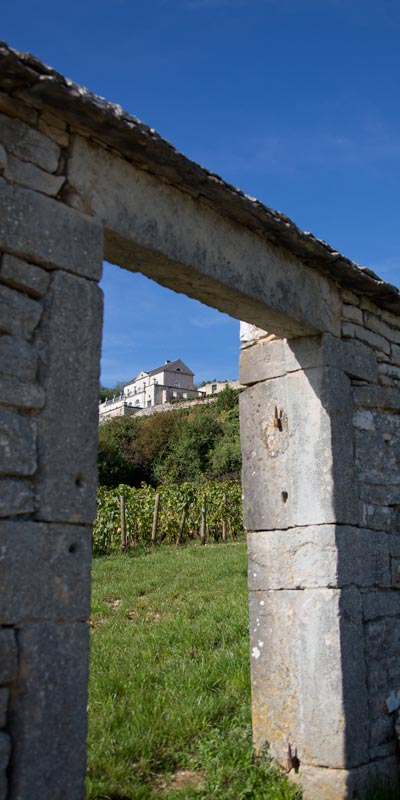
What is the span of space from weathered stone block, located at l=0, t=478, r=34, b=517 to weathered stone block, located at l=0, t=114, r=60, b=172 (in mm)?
1429

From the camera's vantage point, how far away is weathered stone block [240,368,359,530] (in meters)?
4.76

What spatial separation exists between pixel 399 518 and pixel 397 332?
1571 millimetres

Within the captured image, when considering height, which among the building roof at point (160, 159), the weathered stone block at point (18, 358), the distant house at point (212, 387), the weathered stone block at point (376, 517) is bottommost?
the weathered stone block at point (376, 517)

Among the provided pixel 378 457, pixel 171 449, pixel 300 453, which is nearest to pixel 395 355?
pixel 378 457

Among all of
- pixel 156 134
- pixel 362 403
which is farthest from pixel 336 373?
pixel 156 134

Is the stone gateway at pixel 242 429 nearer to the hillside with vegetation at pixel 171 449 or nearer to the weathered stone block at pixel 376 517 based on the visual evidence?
the weathered stone block at pixel 376 517

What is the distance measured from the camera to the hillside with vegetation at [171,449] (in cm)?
3572

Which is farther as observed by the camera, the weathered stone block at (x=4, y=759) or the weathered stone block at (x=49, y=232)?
the weathered stone block at (x=49, y=232)

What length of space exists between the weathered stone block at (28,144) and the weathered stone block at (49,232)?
165mm

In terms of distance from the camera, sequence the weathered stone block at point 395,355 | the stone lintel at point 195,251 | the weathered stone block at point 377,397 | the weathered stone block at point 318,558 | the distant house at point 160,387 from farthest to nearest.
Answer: the distant house at point 160,387 < the weathered stone block at point 395,355 < the weathered stone block at point 377,397 < the weathered stone block at point 318,558 < the stone lintel at point 195,251

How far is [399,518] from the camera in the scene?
5340 mm

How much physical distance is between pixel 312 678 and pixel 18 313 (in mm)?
3043

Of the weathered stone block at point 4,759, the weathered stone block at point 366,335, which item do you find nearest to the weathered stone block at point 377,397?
the weathered stone block at point 366,335

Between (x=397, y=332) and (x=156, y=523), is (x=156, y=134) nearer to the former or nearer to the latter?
(x=397, y=332)
